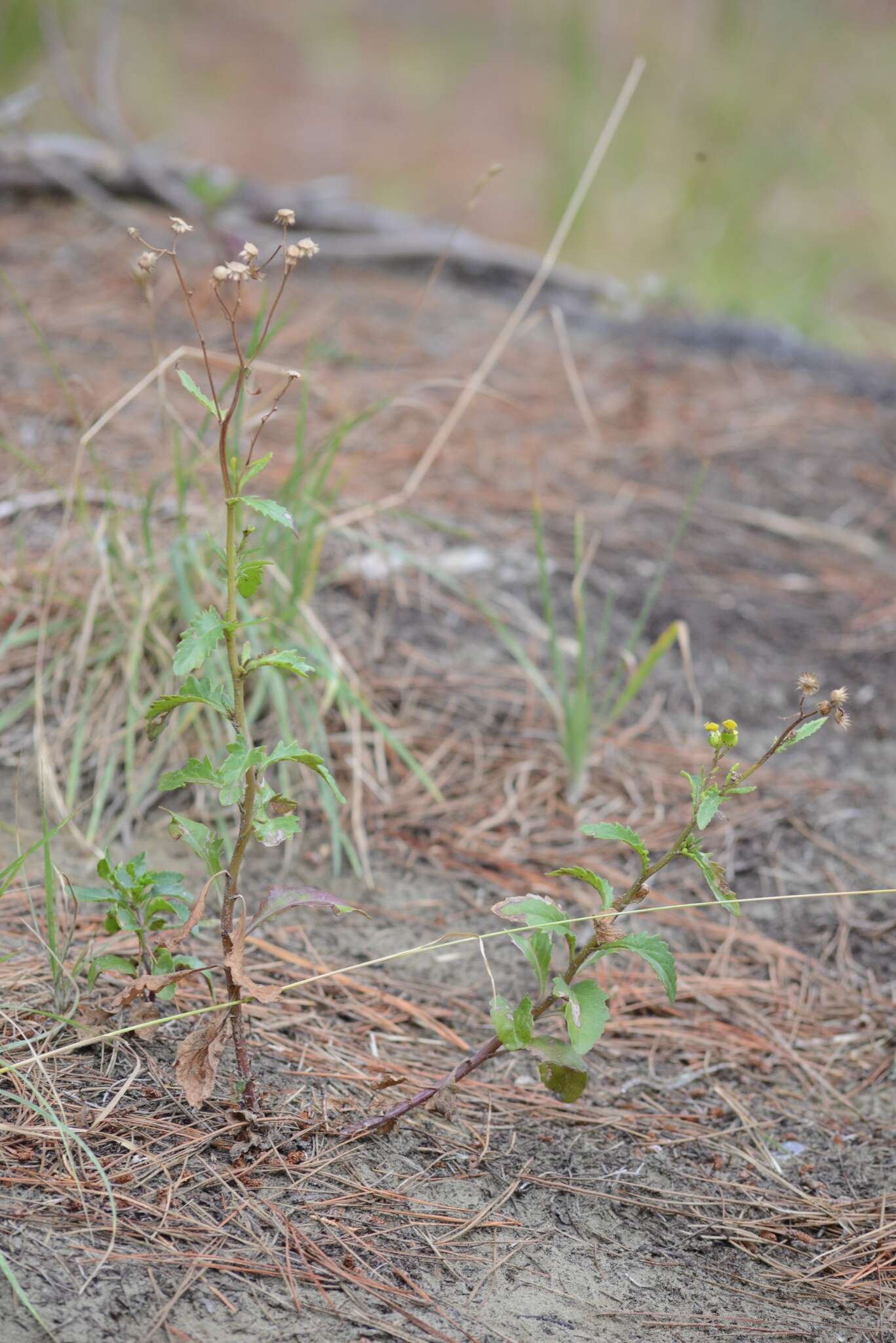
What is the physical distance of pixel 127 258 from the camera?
3.83 m

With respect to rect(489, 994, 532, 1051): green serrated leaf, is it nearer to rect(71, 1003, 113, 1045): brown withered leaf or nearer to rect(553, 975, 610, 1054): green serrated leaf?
rect(553, 975, 610, 1054): green serrated leaf

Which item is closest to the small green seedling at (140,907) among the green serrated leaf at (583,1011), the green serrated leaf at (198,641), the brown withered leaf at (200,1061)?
the brown withered leaf at (200,1061)

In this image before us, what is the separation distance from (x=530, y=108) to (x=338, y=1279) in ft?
29.0

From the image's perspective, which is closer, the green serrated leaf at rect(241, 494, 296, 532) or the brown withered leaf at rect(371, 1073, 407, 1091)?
the green serrated leaf at rect(241, 494, 296, 532)

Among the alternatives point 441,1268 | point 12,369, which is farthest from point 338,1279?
point 12,369

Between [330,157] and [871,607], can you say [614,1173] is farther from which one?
[330,157]

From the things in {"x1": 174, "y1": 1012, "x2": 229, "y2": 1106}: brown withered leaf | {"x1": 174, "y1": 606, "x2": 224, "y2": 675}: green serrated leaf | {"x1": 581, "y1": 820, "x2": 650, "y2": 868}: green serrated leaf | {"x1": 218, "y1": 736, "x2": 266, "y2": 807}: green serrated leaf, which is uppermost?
{"x1": 174, "y1": 606, "x2": 224, "y2": 675}: green serrated leaf

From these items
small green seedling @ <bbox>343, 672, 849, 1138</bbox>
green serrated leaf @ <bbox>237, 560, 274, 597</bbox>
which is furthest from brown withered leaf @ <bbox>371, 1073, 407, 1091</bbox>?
green serrated leaf @ <bbox>237, 560, 274, 597</bbox>

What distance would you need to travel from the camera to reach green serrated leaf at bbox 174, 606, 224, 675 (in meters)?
1.01

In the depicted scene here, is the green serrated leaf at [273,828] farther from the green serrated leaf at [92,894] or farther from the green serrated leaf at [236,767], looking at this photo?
the green serrated leaf at [92,894]

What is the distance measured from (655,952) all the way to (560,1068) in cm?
19

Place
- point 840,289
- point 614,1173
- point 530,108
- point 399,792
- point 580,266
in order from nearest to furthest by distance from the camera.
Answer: point 614,1173 → point 399,792 → point 580,266 → point 840,289 → point 530,108

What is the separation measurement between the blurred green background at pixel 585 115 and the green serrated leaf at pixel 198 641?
449 cm

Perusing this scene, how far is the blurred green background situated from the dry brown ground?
7.06ft
